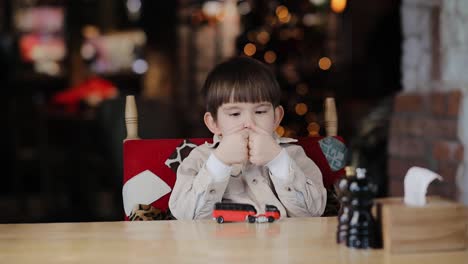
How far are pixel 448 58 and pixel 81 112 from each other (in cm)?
420

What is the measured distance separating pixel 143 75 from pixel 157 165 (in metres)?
5.45

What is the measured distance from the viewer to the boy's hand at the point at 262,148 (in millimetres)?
1434

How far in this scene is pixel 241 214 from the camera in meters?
1.30

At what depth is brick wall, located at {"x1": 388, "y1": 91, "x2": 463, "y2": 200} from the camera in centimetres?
263

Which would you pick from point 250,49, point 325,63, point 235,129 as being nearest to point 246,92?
point 235,129

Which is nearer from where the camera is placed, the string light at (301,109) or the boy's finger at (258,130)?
the boy's finger at (258,130)

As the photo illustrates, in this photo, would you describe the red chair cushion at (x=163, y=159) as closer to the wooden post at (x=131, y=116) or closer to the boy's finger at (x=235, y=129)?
the wooden post at (x=131, y=116)

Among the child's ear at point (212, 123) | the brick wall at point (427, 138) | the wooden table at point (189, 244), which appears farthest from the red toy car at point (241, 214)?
the brick wall at point (427, 138)

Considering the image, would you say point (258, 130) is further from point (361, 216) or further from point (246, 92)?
point (361, 216)

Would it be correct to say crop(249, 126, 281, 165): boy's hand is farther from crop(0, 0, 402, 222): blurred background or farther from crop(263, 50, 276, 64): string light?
crop(263, 50, 276, 64): string light

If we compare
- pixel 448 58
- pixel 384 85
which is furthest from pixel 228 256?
pixel 384 85

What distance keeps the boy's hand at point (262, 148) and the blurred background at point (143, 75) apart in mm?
2331

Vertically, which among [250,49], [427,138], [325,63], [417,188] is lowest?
[427,138]

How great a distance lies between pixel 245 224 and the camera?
1257 millimetres
